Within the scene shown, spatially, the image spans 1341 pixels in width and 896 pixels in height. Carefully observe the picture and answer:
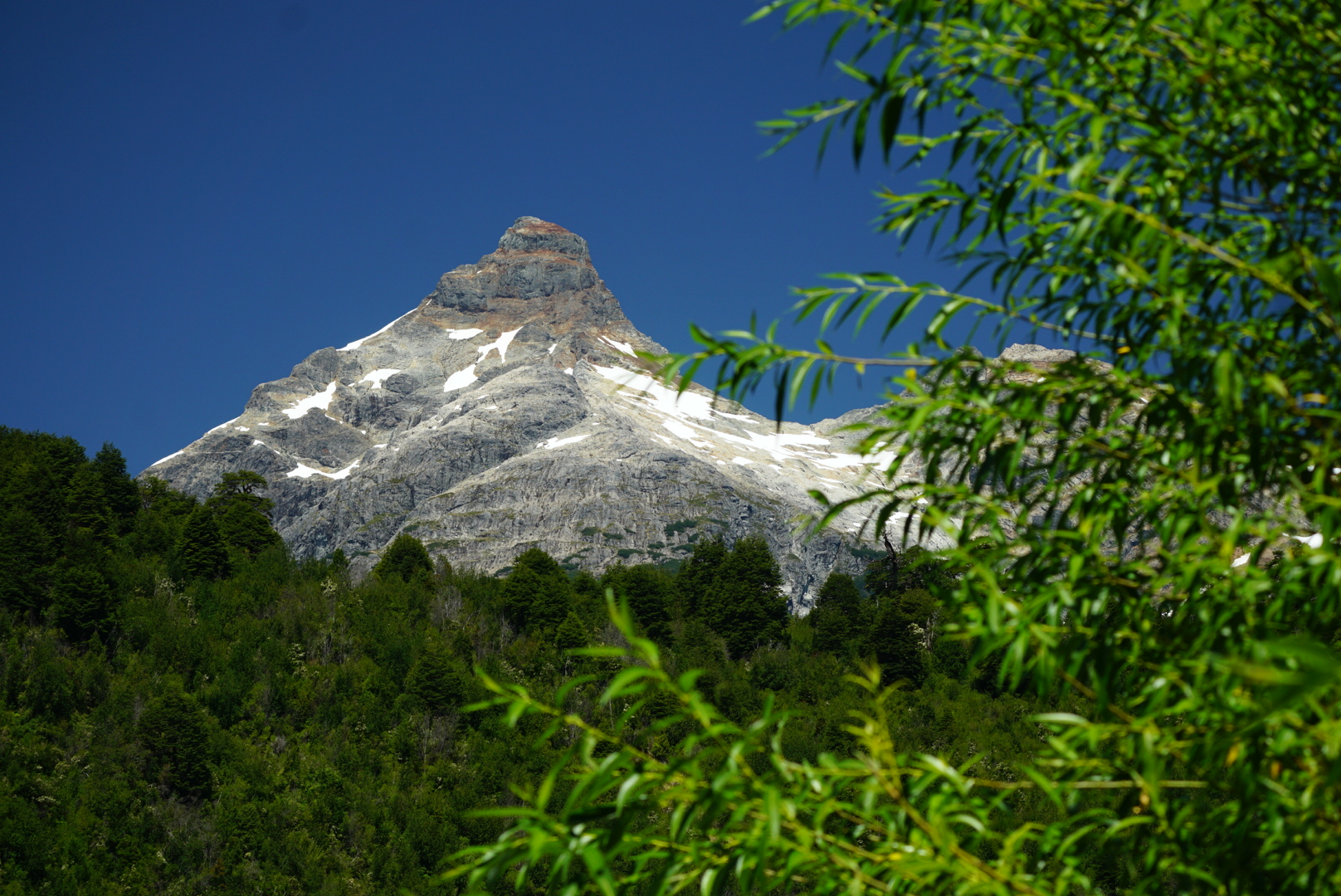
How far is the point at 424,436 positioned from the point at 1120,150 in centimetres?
15838

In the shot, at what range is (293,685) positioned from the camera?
3112 centimetres

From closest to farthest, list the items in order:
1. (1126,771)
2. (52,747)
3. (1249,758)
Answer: (1249,758) → (1126,771) → (52,747)

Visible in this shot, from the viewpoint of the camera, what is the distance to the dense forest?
24828 millimetres

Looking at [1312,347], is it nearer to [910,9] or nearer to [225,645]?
[910,9]

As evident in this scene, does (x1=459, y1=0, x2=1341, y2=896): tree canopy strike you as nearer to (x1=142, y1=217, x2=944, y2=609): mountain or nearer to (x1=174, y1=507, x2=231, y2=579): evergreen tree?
(x1=174, y1=507, x2=231, y2=579): evergreen tree

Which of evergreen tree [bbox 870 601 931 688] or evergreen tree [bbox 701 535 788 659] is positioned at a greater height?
evergreen tree [bbox 701 535 788 659]

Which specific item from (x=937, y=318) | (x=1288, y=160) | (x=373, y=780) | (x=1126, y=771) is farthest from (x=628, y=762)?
(x=373, y=780)

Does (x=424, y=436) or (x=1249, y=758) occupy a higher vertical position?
(x=424, y=436)

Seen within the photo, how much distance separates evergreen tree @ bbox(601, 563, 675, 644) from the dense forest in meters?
0.21

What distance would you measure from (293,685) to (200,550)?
9.77 meters

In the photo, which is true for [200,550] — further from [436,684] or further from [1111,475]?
[1111,475]

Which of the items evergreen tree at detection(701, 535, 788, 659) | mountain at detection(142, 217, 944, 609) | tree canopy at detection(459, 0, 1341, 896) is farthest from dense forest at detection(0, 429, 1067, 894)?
mountain at detection(142, 217, 944, 609)

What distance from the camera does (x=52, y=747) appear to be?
25.5 meters

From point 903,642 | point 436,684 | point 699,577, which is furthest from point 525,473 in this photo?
point 436,684
